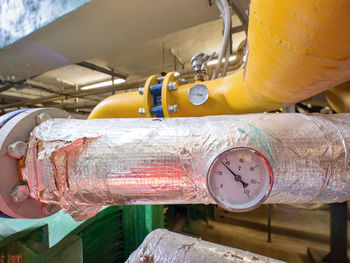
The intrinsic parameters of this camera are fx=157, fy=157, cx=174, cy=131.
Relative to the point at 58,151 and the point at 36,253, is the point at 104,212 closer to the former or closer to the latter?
the point at 36,253

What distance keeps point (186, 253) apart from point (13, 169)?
0.82 metres

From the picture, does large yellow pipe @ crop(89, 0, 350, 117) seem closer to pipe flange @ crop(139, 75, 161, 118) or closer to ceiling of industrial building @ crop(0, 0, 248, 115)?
pipe flange @ crop(139, 75, 161, 118)

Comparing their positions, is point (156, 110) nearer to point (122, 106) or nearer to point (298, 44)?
point (122, 106)

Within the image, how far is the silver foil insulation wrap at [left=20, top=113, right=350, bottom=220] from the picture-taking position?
490 mm

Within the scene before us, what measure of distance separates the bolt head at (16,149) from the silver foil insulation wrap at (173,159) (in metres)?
0.02

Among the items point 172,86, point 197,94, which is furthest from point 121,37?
point 197,94

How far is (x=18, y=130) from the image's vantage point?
1.73 feet

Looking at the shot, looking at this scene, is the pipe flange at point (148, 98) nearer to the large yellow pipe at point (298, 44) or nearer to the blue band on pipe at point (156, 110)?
the blue band on pipe at point (156, 110)

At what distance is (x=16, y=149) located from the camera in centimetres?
49

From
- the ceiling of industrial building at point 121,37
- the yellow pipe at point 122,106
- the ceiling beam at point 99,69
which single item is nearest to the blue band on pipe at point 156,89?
the yellow pipe at point 122,106

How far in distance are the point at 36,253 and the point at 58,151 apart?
0.47 metres

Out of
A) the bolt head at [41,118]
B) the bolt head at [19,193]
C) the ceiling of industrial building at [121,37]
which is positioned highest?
the ceiling of industrial building at [121,37]

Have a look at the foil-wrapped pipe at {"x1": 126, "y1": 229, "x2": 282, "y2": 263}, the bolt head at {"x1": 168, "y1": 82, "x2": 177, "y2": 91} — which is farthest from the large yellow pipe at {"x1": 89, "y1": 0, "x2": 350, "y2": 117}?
the foil-wrapped pipe at {"x1": 126, "y1": 229, "x2": 282, "y2": 263}

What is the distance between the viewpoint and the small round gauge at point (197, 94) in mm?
977
